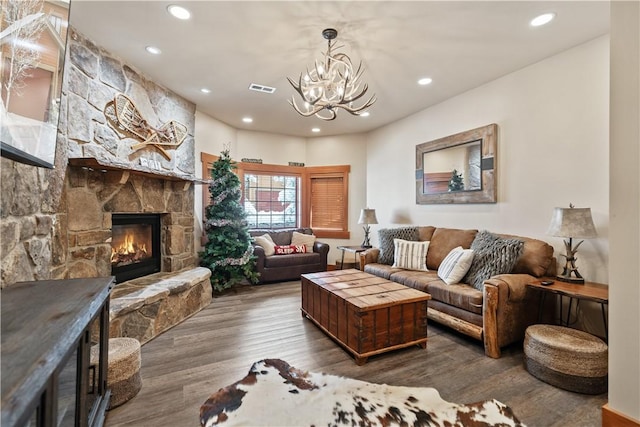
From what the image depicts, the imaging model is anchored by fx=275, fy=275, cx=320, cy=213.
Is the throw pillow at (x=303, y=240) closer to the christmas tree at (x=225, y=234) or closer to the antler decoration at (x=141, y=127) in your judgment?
the christmas tree at (x=225, y=234)

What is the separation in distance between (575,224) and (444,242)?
144 cm

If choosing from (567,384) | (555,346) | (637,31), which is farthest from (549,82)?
(567,384)

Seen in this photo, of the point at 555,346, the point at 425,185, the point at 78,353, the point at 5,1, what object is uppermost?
the point at 5,1

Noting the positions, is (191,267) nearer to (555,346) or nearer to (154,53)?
(154,53)

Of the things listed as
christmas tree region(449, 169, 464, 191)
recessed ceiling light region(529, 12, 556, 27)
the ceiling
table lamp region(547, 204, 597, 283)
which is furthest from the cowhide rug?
recessed ceiling light region(529, 12, 556, 27)

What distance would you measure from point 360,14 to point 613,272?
242cm

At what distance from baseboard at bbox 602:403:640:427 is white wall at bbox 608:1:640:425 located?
0.06ft

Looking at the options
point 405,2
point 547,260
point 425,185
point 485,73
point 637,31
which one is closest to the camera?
point 637,31

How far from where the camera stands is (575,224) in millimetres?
2395

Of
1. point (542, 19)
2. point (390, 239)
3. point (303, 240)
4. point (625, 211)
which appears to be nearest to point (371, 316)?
point (625, 211)

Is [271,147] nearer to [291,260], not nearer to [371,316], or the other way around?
[291,260]

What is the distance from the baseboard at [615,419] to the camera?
1431mm

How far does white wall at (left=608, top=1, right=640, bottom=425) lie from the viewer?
142 cm

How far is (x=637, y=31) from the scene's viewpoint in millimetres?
1413
